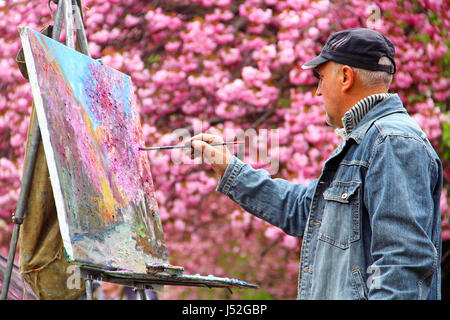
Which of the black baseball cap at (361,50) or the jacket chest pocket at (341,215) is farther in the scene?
the black baseball cap at (361,50)

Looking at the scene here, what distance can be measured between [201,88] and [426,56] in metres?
1.77

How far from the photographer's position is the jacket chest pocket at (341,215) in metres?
1.93

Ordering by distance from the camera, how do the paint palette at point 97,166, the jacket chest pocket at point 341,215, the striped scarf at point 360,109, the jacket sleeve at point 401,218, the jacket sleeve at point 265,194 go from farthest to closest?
the jacket sleeve at point 265,194 < the paint palette at point 97,166 < the striped scarf at point 360,109 < the jacket chest pocket at point 341,215 < the jacket sleeve at point 401,218

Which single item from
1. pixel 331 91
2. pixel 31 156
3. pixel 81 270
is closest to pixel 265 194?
pixel 331 91

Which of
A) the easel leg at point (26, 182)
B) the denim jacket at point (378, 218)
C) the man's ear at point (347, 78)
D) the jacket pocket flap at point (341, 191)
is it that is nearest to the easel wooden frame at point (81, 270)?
the easel leg at point (26, 182)

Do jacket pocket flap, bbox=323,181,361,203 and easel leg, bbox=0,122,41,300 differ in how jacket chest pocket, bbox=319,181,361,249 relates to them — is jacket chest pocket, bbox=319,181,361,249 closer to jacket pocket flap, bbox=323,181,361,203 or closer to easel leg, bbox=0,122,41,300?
jacket pocket flap, bbox=323,181,361,203

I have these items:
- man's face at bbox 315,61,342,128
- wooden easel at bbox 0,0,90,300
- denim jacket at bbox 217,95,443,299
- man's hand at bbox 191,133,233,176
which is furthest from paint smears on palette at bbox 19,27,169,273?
man's face at bbox 315,61,342,128

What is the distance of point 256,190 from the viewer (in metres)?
2.50

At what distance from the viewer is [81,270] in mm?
2146

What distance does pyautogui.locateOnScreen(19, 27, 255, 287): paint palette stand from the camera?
7.19ft

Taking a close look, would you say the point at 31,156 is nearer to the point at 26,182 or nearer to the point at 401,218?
the point at 26,182

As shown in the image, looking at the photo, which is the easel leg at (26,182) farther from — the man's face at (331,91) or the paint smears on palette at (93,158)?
the man's face at (331,91)

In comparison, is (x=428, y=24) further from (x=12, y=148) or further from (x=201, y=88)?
(x=12, y=148)

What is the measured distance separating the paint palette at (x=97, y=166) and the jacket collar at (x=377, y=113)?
71cm
